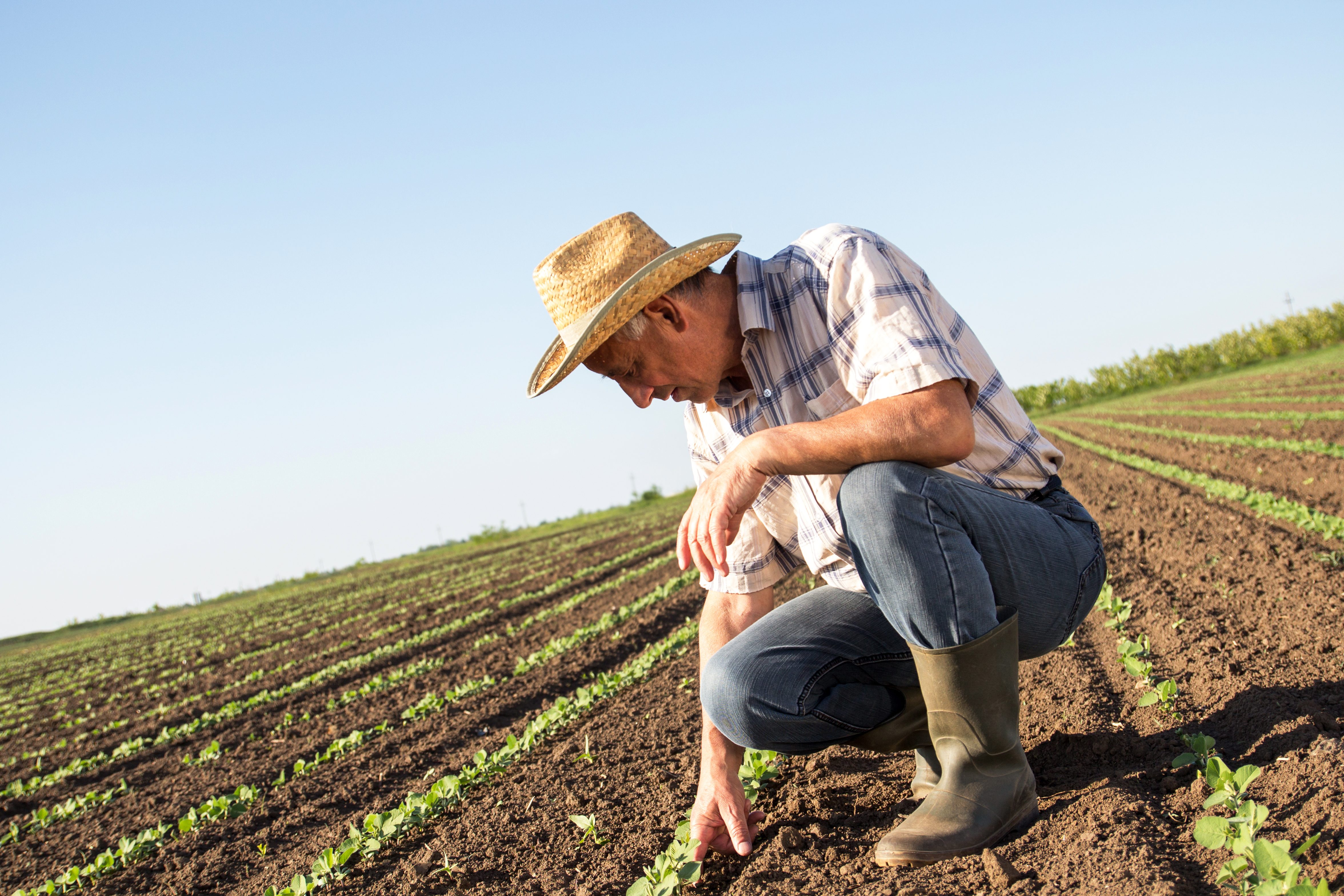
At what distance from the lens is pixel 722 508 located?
1943 mm

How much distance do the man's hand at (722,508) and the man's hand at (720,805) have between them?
59 centimetres

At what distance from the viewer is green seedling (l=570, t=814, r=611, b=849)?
8.55 feet

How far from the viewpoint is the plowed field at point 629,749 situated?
6.67ft

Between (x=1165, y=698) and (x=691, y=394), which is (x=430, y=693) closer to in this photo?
(x=691, y=394)

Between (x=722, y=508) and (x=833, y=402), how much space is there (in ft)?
1.66

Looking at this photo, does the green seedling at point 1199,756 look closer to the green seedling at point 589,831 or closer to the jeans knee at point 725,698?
the jeans knee at point 725,698

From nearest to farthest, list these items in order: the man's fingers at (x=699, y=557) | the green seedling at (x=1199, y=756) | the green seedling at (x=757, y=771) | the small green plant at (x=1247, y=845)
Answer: the small green plant at (x=1247, y=845)
the man's fingers at (x=699, y=557)
the green seedling at (x=1199, y=756)
the green seedling at (x=757, y=771)

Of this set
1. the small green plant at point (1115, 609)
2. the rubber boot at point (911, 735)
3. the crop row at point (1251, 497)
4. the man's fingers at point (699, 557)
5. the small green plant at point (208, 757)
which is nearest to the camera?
the man's fingers at point (699, 557)

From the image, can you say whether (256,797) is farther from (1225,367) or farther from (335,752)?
(1225,367)

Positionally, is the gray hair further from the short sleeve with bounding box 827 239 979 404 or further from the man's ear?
the short sleeve with bounding box 827 239 979 404

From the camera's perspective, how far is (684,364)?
222cm

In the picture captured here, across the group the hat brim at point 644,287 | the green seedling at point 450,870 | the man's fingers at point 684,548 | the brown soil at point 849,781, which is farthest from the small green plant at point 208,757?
the man's fingers at point 684,548

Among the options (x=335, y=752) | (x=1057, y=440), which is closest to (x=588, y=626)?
(x=335, y=752)

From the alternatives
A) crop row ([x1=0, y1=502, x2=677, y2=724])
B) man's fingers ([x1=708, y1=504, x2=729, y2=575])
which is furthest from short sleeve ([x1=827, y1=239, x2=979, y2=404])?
crop row ([x1=0, y1=502, x2=677, y2=724])
